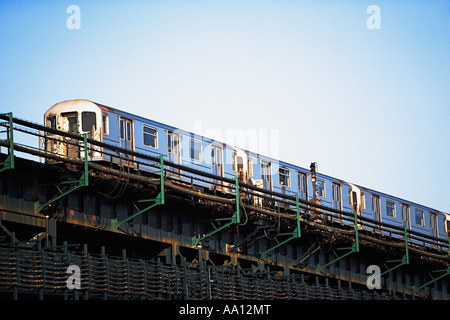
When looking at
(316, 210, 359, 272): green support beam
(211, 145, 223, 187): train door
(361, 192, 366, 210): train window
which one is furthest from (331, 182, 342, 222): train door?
(211, 145, 223, 187): train door

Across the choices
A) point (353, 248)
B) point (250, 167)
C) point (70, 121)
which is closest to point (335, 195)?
point (353, 248)

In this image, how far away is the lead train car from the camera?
44438mm

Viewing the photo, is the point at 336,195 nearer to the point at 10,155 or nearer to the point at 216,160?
the point at 216,160

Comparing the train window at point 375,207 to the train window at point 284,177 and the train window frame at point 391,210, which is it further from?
the train window at point 284,177

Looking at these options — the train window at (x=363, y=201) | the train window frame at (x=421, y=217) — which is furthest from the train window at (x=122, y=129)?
the train window frame at (x=421, y=217)

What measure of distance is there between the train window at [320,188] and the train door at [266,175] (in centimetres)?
481

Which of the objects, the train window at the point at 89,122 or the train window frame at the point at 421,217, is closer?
the train window at the point at 89,122

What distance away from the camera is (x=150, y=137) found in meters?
47.1

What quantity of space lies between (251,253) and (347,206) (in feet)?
46.2

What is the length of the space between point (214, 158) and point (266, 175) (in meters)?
5.11

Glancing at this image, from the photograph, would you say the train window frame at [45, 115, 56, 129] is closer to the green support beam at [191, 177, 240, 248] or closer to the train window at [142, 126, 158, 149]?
the train window at [142, 126, 158, 149]

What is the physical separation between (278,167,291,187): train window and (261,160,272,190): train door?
39.7 inches

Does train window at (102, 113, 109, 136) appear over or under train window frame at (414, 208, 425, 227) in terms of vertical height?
over

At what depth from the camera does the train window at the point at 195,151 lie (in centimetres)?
4959
